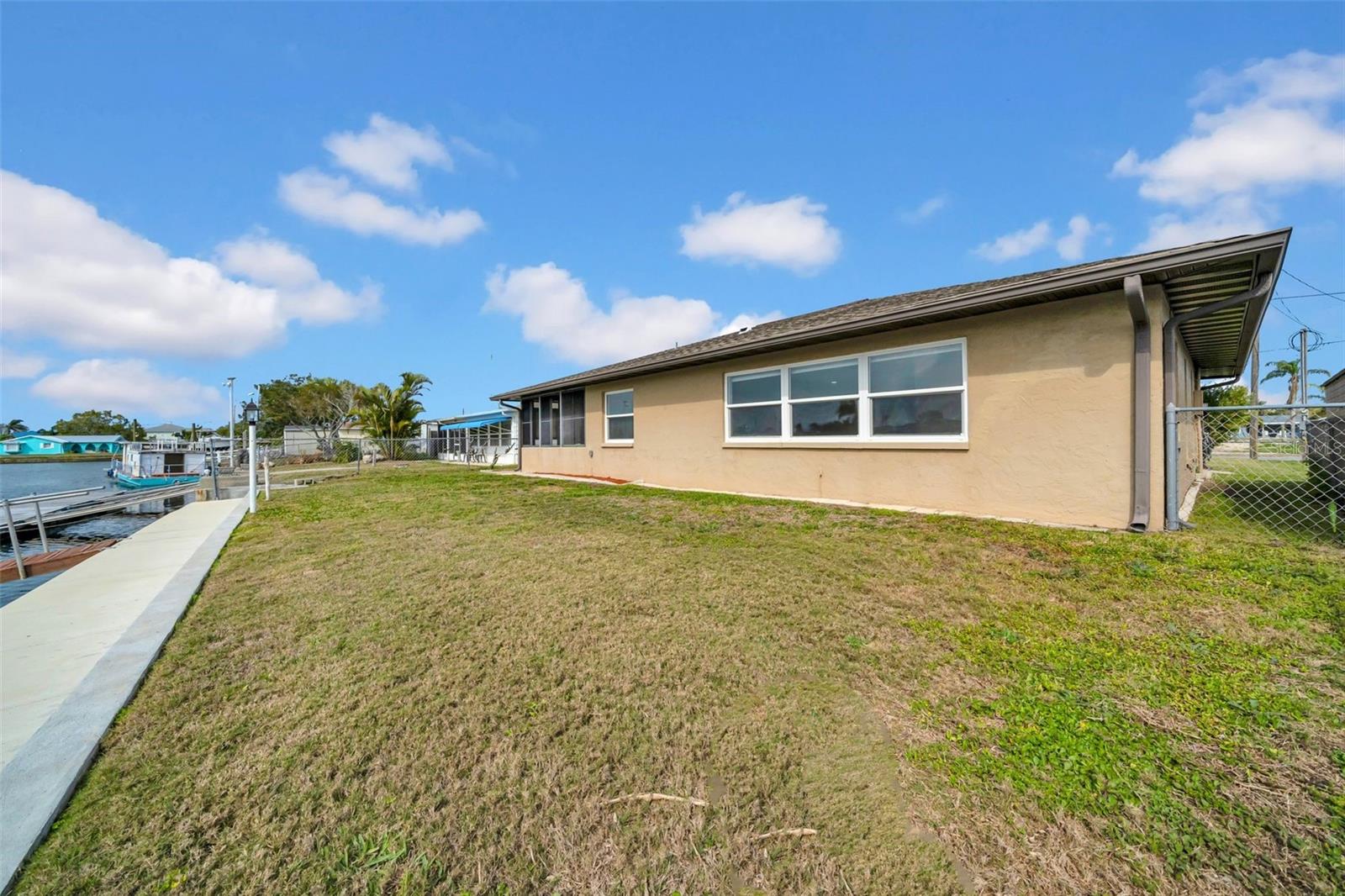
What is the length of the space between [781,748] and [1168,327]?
658cm

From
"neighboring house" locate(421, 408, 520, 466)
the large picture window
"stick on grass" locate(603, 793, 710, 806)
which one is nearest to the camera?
"stick on grass" locate(603, 793, 710, 806)

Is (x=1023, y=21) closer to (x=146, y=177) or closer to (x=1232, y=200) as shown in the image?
(x=146, y=177)

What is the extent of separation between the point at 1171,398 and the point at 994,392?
160 centimetres

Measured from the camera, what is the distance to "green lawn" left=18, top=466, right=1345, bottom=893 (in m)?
1.53

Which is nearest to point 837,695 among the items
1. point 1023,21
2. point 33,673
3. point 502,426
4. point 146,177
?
point 33,673

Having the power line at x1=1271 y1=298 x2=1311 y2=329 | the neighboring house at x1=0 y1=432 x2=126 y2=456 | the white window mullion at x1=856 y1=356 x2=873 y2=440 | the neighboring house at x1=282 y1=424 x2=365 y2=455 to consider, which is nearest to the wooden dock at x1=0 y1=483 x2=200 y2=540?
the white window mullion at x1=856 y1=356 x2=873 y2=440

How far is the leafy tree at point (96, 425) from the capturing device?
64500 millimetres

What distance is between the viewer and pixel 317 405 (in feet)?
133

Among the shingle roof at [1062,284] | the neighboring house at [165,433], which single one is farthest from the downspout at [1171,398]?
the neighboring house at [165,433]

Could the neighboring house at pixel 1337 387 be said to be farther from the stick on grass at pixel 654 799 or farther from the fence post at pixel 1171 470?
the stick on grass at pixel 654 799

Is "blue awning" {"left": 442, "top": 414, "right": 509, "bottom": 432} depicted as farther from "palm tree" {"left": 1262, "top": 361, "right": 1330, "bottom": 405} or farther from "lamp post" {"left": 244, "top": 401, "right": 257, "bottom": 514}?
"palm tree" {"left": 1262, "top": 361, "right": 1330, "bottom": 405}

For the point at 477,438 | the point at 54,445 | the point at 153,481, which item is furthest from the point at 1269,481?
the point at 54,445

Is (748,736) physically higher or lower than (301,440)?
lower

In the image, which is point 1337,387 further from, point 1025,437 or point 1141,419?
point 1025,437
